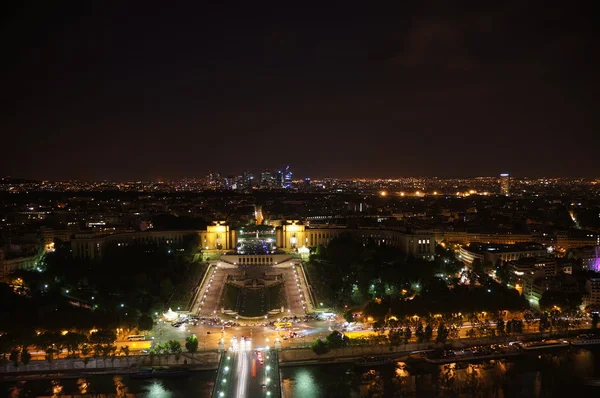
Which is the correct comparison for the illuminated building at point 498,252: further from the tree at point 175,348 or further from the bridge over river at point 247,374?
the tree at point 175,348

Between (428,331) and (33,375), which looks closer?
(33,375)

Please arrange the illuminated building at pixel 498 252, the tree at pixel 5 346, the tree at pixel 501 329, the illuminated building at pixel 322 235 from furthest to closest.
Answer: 1. the illuminated building at pixel 322 235
2. the illuminated building at pixel 498 252
3. the tree at pixel 501 329
4. the tree at pixel 5 346

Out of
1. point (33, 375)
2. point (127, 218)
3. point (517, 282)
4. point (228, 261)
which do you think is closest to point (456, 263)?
point (517, 282)

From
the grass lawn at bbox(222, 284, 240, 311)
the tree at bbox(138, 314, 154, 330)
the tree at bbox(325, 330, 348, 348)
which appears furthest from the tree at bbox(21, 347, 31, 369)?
the tree at bbox(325, 330, 348, 348)

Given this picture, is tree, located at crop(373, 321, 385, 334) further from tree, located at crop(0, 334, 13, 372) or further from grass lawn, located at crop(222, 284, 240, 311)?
tree, located at crop(0, 334, 13, 372)

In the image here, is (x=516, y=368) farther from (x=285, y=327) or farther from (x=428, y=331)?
(x=285, y=327)

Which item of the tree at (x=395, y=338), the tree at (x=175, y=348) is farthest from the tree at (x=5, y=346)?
the tree at (x=395, y=338)
